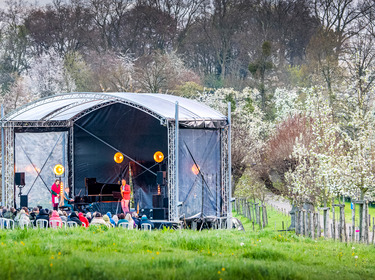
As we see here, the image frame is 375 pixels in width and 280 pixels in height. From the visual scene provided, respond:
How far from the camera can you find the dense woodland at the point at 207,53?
33.9 m

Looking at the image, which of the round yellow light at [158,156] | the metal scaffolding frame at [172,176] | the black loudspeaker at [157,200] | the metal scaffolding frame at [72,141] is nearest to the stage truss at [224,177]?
the metal scaffolding frame at [72,141]

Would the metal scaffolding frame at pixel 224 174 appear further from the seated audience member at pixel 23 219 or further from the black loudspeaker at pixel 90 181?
the seated audience member at pixel 23 219

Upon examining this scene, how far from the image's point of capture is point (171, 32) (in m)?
54.1

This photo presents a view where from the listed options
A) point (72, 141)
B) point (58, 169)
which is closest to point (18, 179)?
point (58, 169)

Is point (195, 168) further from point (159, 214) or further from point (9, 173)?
point (9, 173)

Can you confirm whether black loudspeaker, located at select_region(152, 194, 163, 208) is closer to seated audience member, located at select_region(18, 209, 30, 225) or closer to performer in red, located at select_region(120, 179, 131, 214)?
performer in red, located at select_region(120, 179, 131, 214)

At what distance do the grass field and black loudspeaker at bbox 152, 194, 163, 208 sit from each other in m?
10.3

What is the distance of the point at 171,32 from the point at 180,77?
1096 cm

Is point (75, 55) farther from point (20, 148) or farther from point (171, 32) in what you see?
point (20, 148)

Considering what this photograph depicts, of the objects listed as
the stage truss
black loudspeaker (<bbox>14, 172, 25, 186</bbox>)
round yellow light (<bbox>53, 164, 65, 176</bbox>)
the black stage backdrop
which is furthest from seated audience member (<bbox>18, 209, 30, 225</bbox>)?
the black stage backdrop

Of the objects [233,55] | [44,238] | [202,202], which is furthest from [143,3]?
[44,238]

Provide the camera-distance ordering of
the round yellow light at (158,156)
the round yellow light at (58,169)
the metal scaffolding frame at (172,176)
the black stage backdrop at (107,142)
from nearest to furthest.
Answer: the metal scaffolding frame at (172,176)
the round yellow light at (158,156)
the round yellow light at (58,169)
the black stage backdrop at (107,142)

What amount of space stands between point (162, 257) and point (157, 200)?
1386 cm

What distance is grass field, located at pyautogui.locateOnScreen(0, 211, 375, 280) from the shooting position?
6.28 metres
